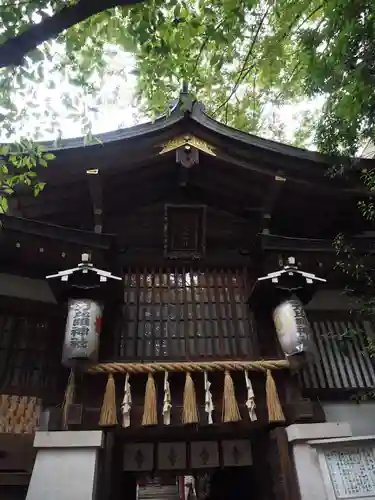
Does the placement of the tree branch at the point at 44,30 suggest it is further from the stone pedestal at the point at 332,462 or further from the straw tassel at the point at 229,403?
the stone pedestal at the point at 332,462

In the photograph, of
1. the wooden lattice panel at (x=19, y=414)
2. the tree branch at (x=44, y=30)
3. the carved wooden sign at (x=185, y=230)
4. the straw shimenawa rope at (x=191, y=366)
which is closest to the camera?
the tree branch at (x=44, y=30)

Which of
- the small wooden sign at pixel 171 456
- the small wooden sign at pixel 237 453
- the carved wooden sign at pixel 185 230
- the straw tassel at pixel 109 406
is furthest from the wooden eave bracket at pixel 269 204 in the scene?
the small wooden sign at pixel 171 456

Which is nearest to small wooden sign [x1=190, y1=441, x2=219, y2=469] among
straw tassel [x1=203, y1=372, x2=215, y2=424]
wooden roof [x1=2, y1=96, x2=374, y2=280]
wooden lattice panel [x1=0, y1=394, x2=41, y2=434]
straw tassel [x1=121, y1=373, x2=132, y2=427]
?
straw tassel [x1=203, y1=372, x2=215, y2=424]

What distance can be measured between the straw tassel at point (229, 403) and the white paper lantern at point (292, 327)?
0.90 metres

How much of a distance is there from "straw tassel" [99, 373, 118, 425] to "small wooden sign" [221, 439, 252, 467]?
2009 mm

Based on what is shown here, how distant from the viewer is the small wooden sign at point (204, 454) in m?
6.16

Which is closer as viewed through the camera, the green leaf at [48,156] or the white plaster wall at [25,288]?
the green leaf at [48,156]

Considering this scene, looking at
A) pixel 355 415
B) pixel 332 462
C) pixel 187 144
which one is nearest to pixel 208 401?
pixel 332 462

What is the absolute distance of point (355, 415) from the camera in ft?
20.4

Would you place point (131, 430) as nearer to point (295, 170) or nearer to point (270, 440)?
point (270, 440)

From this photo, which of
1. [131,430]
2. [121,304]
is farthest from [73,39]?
[131,430]

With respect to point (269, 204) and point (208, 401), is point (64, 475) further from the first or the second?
point (269, 204)

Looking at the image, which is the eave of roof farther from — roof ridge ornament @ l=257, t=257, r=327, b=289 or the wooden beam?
roof ridge ornament @ l=257, t=257, r=327, b=289

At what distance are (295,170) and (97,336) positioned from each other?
4.56m
